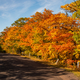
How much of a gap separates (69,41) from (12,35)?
29.4 metres

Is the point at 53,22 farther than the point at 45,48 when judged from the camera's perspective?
No

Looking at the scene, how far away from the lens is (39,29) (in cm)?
1675

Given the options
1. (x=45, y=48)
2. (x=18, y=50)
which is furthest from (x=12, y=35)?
(x=45, y=48)

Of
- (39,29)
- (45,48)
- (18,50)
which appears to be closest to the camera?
(45,48)

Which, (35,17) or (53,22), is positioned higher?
(35,17)

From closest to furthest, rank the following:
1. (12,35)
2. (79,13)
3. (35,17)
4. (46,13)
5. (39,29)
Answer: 1. (79,13)
2. (39,29)
3. (46,13)
4. (35,17)
5. (12,35)

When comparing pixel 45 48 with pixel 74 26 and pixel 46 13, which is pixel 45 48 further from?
pixel 46 13

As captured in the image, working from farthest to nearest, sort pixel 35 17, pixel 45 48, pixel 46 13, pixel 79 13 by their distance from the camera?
1. pixel 35 17
2. pixel 46 13
3. pixel 45 48
4. pixel 79 13

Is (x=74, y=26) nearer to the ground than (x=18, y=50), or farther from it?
farther from it

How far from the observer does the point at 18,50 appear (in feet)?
148

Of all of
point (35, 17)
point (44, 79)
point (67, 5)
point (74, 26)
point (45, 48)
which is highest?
point (35, 17)

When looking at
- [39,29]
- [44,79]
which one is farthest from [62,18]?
[44,79]

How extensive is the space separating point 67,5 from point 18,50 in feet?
121

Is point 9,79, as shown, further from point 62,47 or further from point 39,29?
point 39,29
